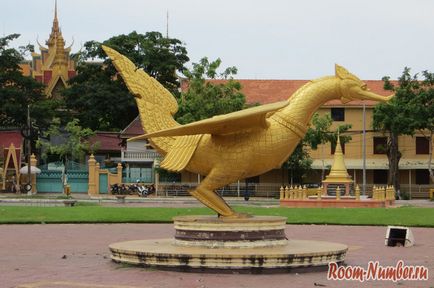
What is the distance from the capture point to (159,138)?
17062 mm

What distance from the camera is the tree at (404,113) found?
2162 inches

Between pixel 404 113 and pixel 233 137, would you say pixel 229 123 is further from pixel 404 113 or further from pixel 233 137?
pixel 404 113

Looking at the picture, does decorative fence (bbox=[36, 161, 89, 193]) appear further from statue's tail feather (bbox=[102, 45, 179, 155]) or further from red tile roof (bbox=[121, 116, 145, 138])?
statue's tail feather (bbox=[102, 45, 179, 155])

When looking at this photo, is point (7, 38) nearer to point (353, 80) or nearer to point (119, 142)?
point (119, 142)

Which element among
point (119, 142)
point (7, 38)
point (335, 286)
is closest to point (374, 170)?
point (119, 142)

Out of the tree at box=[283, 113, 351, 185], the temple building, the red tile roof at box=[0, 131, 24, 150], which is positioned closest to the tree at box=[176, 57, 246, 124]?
the tree at box=[283, 113, 351, 185]

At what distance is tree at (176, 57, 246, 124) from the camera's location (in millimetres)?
53688

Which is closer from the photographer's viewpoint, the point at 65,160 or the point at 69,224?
the point at 69,224

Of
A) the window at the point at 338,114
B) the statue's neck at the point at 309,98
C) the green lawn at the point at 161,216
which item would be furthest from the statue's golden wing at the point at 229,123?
the window at the point at 338,114

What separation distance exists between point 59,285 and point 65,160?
54485 millimetres

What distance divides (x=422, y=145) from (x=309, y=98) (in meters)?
46.5

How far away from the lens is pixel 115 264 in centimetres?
1553

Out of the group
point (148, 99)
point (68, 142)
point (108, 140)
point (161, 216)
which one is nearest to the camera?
point (148, 99)

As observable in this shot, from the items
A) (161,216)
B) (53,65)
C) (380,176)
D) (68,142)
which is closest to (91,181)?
(68,142)
